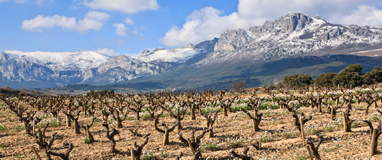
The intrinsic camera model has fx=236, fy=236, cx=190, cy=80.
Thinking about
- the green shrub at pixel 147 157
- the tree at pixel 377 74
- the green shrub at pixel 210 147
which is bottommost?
the green shrub at pixel 147 157

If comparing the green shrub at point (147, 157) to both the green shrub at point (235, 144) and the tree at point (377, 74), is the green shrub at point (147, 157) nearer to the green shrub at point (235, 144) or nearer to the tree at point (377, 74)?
the green shrub at point (235, 144)

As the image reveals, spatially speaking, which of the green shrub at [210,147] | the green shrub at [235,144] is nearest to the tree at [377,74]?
the green shrub at [235,144]

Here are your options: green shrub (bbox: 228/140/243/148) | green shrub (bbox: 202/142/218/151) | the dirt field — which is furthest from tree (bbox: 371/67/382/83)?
green shrub (bbox: 202/142/218/151)

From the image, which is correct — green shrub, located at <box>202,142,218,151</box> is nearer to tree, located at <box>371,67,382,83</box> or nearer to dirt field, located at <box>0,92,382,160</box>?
dirt field, located at <box>0,92,382,160</box>

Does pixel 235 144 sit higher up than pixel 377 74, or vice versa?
pixel 377 74

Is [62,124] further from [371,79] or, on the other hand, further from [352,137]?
[371,79]

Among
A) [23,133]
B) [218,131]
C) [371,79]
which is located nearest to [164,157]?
[218,131]

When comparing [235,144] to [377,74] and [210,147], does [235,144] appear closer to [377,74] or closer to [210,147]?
[210,147]

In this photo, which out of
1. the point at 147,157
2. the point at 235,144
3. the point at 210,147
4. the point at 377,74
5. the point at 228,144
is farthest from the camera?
the point at 377,74

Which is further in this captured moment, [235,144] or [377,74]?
[377,74]

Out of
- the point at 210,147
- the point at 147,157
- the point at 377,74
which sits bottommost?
the point at 147,157

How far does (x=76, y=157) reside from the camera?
13359mm

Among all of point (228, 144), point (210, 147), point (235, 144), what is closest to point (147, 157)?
point (210, 147)

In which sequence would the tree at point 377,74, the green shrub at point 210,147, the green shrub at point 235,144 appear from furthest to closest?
1. the tree at point 377,74
2. the green shrub at point 235,144
3. the green shrub at point 210,147
